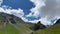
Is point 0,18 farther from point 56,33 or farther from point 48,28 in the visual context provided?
point 56,33

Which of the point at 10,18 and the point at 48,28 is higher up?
the point at 10,18

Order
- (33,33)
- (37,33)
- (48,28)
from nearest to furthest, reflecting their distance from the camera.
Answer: (33,33), (37,33), (48,28)

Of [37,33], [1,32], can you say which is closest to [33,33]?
[37,33]

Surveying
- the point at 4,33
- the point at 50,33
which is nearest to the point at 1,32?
the point at 4,33

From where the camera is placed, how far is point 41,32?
338ft

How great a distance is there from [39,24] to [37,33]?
22902 mm

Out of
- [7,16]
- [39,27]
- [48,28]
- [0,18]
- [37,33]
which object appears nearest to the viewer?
[37,33]

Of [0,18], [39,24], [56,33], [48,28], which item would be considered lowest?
[56,33]

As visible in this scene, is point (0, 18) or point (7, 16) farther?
point (7, 16)

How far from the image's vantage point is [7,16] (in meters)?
172

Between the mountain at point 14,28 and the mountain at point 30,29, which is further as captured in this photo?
the mountain at point 14,28

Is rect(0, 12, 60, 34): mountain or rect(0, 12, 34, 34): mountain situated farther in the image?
rect(0, 12, 34, 34): mountain

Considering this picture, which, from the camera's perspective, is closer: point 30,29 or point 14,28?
point 30,29

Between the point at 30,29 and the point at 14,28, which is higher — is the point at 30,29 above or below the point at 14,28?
below
